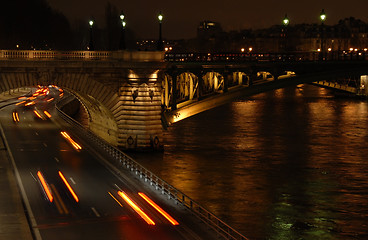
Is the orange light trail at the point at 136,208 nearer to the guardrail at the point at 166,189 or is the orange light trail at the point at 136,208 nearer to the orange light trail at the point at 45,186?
the guardrail at the point at 166,189

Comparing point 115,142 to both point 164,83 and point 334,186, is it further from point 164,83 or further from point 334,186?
point 334,186

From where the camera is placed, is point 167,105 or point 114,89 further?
point 167,105

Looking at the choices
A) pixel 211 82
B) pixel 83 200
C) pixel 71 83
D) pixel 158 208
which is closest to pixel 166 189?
pixel 158 208

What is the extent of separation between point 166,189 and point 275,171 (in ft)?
55.5

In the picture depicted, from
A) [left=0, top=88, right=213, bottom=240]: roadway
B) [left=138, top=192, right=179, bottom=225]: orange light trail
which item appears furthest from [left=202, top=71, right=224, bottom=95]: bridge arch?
[left=138, top=192, right=179, bottom=225]: orange light trail

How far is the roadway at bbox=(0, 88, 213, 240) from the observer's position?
97.5 feet

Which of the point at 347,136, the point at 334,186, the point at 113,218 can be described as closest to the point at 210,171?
the point at 334,186

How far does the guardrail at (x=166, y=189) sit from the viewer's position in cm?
2899

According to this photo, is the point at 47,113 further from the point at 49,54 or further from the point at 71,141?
the point at 49,54

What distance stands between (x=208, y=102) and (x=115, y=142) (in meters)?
9.66

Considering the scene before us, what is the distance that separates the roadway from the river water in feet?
14.2

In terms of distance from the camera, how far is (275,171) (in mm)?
51281

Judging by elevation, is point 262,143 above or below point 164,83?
below

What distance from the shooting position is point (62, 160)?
163 feet
